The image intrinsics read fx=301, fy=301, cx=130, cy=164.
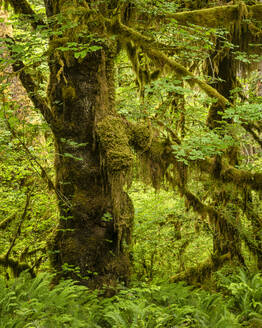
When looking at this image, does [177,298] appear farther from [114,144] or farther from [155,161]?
[114,144]

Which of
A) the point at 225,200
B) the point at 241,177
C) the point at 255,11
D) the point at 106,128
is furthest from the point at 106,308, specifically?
the point at 255,11

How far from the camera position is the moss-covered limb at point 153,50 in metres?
5.10

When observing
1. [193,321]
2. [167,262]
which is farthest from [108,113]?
[167,262]

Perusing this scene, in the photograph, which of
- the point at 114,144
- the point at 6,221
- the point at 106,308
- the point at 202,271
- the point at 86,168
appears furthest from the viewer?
the point at 202,271

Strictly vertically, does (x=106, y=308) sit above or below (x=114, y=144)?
below

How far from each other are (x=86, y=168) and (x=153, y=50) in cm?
237

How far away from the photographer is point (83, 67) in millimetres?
5211

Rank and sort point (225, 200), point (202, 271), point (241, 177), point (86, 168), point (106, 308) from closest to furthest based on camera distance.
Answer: point (106, 308), point (86, 168), point (241, 177), point (225, 200), point (202, 271)

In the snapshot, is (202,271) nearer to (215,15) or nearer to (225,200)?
(225,200)

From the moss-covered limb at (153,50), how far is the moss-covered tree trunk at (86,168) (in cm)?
33

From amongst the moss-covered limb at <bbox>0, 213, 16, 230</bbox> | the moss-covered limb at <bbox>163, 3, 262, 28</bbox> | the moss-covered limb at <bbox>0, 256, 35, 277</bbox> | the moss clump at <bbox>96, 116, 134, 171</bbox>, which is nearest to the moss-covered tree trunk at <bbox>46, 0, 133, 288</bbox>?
the moss clump at <bbox>96, 116, 134, 171</bbox>

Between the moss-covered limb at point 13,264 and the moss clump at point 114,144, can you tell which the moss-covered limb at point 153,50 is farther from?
the moss-covered limb at point 13,264

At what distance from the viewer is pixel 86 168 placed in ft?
17.1

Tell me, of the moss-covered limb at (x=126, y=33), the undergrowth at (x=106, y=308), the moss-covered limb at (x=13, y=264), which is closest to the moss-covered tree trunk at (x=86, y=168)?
the moss-covered limb at (x=126, y=33)
